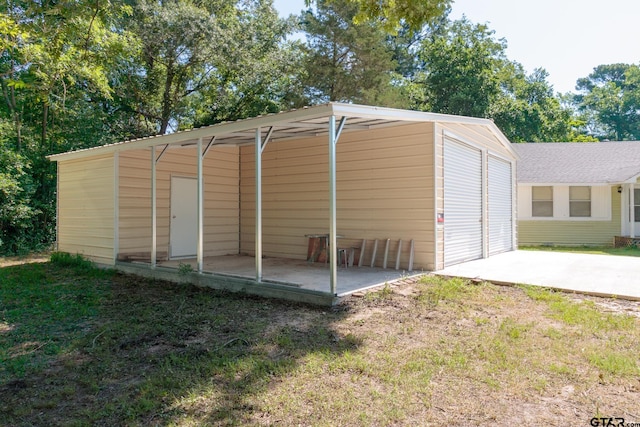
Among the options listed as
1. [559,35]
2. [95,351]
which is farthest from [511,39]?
[95,351]

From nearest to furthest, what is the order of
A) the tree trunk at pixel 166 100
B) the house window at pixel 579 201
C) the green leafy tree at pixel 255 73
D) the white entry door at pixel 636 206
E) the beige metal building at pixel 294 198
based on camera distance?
the beige metal building at pixel 294 198
the white entry door at pixel 636 206
the house window at pixel 579 201
the green leafy tree at pixel 255 73
the tree trunk at pixel 166 100

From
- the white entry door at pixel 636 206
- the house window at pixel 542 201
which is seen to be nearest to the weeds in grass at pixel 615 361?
the house window at pixel 542 201

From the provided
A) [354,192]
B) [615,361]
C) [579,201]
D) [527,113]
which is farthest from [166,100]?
[527,113]

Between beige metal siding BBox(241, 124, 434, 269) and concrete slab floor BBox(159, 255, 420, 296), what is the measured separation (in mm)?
558

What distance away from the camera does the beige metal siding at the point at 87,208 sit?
820 cm

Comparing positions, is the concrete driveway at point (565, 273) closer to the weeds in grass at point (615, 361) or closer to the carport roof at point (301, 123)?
the weeds in grass at point (615, 361)

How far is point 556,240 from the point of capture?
1365 cm

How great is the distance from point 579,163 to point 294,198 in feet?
36.9

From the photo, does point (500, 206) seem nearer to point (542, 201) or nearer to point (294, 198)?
point (542, 201)

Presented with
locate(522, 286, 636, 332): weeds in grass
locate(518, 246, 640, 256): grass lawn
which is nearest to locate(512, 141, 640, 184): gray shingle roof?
locate(518, 246, 640, 256): grass lawn

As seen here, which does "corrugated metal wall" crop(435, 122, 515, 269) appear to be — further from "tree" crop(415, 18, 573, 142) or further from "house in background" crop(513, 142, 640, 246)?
"tree" crop(415, 18, 573, 142)

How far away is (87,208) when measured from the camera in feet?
28.7

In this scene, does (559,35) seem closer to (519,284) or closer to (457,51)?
(457,51)

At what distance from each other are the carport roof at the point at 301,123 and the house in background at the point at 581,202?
5580 mm
